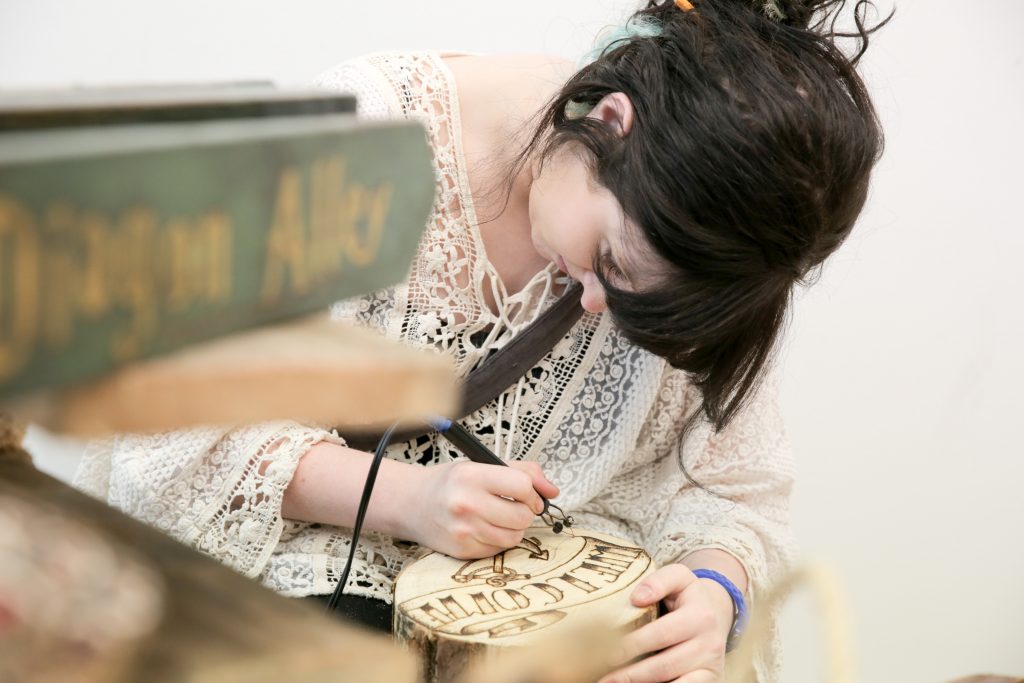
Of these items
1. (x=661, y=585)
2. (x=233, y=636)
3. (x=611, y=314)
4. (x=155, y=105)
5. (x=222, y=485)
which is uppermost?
(x=155, y=105)

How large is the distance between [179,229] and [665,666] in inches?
24.7

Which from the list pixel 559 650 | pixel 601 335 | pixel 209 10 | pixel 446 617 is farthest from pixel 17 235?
pixel 209 10

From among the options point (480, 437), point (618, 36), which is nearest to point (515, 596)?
point (480, 437)

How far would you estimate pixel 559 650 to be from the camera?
27cm

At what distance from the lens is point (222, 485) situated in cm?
90

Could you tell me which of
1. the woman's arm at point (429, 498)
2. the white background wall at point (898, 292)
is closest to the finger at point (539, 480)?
the woman's arm at point (429, 498)

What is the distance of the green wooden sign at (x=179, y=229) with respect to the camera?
0.20 m

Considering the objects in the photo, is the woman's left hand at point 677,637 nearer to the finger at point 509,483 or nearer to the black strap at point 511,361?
the finger at point 509,483

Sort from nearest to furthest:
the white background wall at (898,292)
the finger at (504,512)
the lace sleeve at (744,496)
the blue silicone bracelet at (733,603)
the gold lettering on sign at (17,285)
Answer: the gold lettering on sign at (17,285) < the finger at (504,512) < the blue silicone bracelet at (733,603) < the lace sleeve at (744,496) < the white background wall at (898,292)

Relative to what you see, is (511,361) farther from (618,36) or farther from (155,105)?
→ (155,105)

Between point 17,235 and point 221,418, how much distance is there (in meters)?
0.07

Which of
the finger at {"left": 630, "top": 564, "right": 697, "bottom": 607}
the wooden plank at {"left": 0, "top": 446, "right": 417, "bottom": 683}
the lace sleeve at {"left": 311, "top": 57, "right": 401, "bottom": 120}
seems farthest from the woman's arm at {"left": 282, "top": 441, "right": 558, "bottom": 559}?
the wooden plank at {"left": 0, "top": 446, "right": 417, "bottom": 683}

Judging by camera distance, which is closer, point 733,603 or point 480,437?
point 733,603

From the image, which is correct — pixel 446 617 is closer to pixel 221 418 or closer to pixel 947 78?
pixel 221 418
